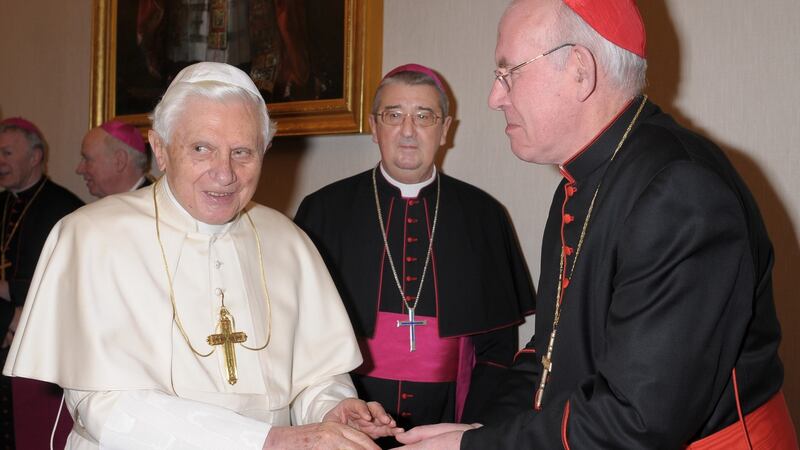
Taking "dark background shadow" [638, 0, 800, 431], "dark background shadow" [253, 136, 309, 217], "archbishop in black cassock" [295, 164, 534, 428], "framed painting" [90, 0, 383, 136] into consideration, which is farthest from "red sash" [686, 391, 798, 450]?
"dark background shadow" [253, 136, 309, 217]

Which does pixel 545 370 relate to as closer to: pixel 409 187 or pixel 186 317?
pixel 186 317

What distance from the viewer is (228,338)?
258cm

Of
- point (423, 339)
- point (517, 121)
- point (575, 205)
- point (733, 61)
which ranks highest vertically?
point (733, 61)

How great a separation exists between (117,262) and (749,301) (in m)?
1.77

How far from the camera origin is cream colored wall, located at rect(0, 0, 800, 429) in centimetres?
334

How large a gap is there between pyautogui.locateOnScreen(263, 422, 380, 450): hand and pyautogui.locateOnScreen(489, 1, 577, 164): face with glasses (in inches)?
36.1

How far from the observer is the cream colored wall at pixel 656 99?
11.0 ft

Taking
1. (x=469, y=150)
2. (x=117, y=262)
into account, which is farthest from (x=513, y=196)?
(x=117, y=262)

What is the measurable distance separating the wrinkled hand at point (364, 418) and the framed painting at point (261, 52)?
8.04 feet

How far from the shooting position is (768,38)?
3.37 metres

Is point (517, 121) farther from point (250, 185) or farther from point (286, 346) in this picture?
point (286, 346)

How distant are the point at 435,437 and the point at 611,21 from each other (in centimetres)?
117

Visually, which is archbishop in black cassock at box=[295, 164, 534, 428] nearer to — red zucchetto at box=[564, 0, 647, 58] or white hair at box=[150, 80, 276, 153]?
white hair at box=[150, 80, 276, 153]

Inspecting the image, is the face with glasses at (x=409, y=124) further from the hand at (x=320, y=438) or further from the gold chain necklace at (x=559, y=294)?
the hand at (x=320, y=438)
